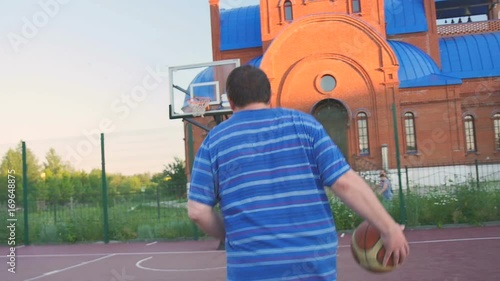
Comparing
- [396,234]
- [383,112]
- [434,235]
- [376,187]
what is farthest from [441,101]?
[396,234]

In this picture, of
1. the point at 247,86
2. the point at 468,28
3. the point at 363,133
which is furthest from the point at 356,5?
the point at 247,86

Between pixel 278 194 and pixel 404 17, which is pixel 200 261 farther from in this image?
pixel 404 17

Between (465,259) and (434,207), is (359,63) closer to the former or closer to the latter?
(434,207)

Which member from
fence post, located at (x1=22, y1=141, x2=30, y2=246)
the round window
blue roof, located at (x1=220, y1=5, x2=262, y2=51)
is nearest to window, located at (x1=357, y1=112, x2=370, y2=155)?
the round window

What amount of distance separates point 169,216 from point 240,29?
24798 mm

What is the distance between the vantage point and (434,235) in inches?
479

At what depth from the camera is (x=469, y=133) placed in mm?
30609

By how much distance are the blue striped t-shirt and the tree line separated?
Answer: 1208cm

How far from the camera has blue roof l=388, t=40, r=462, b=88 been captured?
28489 mm

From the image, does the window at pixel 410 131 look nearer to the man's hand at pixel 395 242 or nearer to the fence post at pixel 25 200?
the fence post at pixel 25 200

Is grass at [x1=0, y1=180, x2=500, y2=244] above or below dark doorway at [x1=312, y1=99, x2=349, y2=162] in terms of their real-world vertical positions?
below

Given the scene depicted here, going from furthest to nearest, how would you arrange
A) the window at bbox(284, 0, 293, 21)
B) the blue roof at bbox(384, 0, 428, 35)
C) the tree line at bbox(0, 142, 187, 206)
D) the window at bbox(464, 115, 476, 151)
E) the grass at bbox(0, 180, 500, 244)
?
1. the blue roof at bbox(384, 0, 428, 35)
2. the window at bbox(284, 0, 293, 21)
3. the window at bbox(464, 115, 476, 151)
4. the tree line at bbox(0, 142, 187, 206)
5. the grass at bbox(0, 180, 500, 244)

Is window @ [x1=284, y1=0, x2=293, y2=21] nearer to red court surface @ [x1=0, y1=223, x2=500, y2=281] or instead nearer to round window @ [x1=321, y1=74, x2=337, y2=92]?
round window @ [x1=321, y1=74, x2=337, y2=92]

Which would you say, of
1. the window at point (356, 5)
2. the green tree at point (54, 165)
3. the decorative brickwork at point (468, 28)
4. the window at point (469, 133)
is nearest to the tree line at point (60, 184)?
the green tree at point (54, 165)
